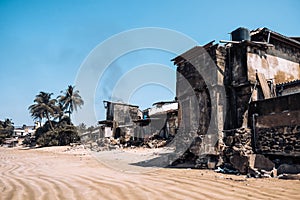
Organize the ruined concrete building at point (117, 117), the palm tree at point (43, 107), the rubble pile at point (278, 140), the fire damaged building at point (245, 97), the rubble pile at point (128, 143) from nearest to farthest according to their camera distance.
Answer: the rubble pile at point (278, 140) < the fire damaged building at point (245, 97) < the rubble pile at point (128, 143) < the ruined concrete building at point (117, 117) < the palm tree at point (43, 107)

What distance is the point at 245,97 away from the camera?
10625 mm

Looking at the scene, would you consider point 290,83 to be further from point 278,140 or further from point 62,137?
point 62,137

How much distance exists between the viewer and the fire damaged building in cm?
888

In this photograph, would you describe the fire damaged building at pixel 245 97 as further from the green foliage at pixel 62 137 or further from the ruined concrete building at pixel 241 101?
the green foliage at pixel 62 137

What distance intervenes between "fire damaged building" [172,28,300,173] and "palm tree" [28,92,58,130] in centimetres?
4017

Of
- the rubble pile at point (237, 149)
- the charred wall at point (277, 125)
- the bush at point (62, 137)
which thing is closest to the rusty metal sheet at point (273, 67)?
the charred wall at point (277, 125)

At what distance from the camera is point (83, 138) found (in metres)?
43.8

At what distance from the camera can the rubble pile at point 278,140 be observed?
841 centimetres

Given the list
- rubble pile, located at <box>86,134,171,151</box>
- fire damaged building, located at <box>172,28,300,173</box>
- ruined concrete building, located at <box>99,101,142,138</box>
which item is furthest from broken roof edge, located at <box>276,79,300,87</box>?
ruined concrete building, located at <box>99,101,142,138</box>

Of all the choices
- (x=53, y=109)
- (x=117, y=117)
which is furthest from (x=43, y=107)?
(x=117, y=117)

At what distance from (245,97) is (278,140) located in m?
2.35

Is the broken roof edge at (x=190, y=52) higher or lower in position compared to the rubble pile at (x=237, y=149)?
higher

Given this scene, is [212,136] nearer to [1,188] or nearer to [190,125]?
[190,125]

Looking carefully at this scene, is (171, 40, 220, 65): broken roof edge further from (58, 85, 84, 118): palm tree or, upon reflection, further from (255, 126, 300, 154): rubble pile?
(58, 85, 84, 118): palm tree
